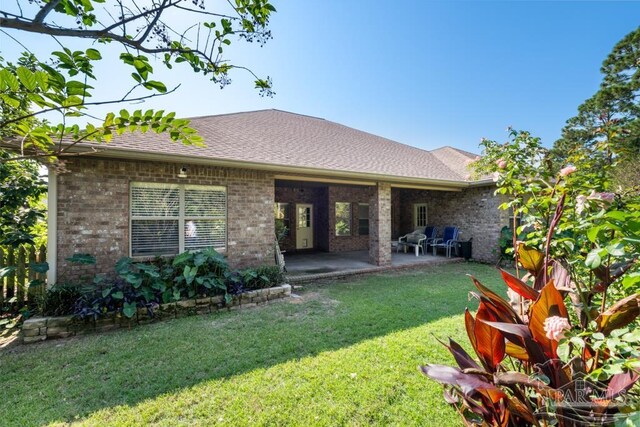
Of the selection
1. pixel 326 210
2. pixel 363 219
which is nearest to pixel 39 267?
pixel 326 210

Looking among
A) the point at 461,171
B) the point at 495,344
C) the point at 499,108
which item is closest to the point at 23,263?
the point at 495,344

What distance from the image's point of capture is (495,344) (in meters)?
2.00

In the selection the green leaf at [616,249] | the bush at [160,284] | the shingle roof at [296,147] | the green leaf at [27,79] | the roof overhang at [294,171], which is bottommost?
the bush at [160,284]

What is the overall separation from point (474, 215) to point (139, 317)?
37.8ft

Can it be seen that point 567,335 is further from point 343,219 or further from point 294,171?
point 343,219

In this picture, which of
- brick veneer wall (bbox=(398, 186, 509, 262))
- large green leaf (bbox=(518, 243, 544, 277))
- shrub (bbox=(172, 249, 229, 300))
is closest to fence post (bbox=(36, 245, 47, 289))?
shrub (bbox=(172, 249, 229, 300))

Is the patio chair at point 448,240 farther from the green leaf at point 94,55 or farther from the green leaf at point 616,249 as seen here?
the green leaf at point 94,55

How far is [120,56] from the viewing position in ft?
4.95

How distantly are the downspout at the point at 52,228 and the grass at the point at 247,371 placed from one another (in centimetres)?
155

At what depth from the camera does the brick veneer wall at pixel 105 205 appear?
5.44 metres

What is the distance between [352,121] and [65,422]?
16.1 meters

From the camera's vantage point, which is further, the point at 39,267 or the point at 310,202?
the point at 310,202

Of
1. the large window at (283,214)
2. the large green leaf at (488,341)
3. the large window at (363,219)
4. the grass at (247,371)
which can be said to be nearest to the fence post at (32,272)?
the grass at (247,371)

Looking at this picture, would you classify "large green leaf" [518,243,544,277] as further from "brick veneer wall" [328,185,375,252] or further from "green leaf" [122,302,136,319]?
"brick veneer wall" [328,185,375,252]
